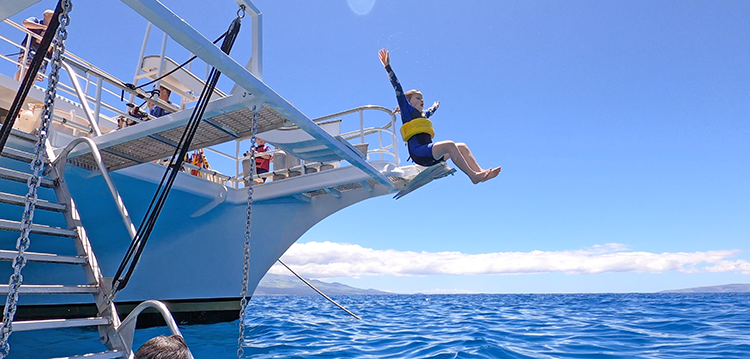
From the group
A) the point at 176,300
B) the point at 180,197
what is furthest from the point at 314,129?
the point at 176,300

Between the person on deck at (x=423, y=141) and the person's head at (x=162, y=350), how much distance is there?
4.17 m

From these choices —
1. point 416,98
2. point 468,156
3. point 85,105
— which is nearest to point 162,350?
point 468,156

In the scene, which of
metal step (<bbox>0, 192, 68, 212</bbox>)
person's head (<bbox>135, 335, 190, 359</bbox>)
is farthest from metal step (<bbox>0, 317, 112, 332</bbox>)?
person's head (<bbox>135, 335, 190, 359</bbox>)

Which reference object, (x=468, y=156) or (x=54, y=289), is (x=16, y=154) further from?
(x=468, y=156)

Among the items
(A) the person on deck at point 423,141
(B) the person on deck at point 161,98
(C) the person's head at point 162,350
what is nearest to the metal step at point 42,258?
(C) the person's head at point 162,350

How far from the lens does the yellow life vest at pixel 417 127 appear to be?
593 cm

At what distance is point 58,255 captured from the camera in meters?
5.03

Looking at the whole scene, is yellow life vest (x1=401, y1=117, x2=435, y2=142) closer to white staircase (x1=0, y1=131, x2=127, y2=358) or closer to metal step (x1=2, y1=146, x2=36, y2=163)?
white staircase (x1=0, y1=131, x2=127, y2=358)

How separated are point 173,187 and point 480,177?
17.4 ft

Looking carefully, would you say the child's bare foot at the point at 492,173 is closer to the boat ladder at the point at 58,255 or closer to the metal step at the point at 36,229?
the boat ladder at the point at 58,255

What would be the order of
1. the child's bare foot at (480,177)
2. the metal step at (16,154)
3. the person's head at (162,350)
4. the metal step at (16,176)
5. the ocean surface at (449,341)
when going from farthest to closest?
1. the ocean surface at (449,341)
2. the child's bare foot at (480,177)
3. the metal step at (16,154)
4. the metal step at (16,176)
5. the person's head at (162,350)

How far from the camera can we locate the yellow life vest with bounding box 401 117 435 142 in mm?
5926

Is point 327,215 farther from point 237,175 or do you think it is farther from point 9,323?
point 9,323

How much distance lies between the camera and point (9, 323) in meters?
2.97
